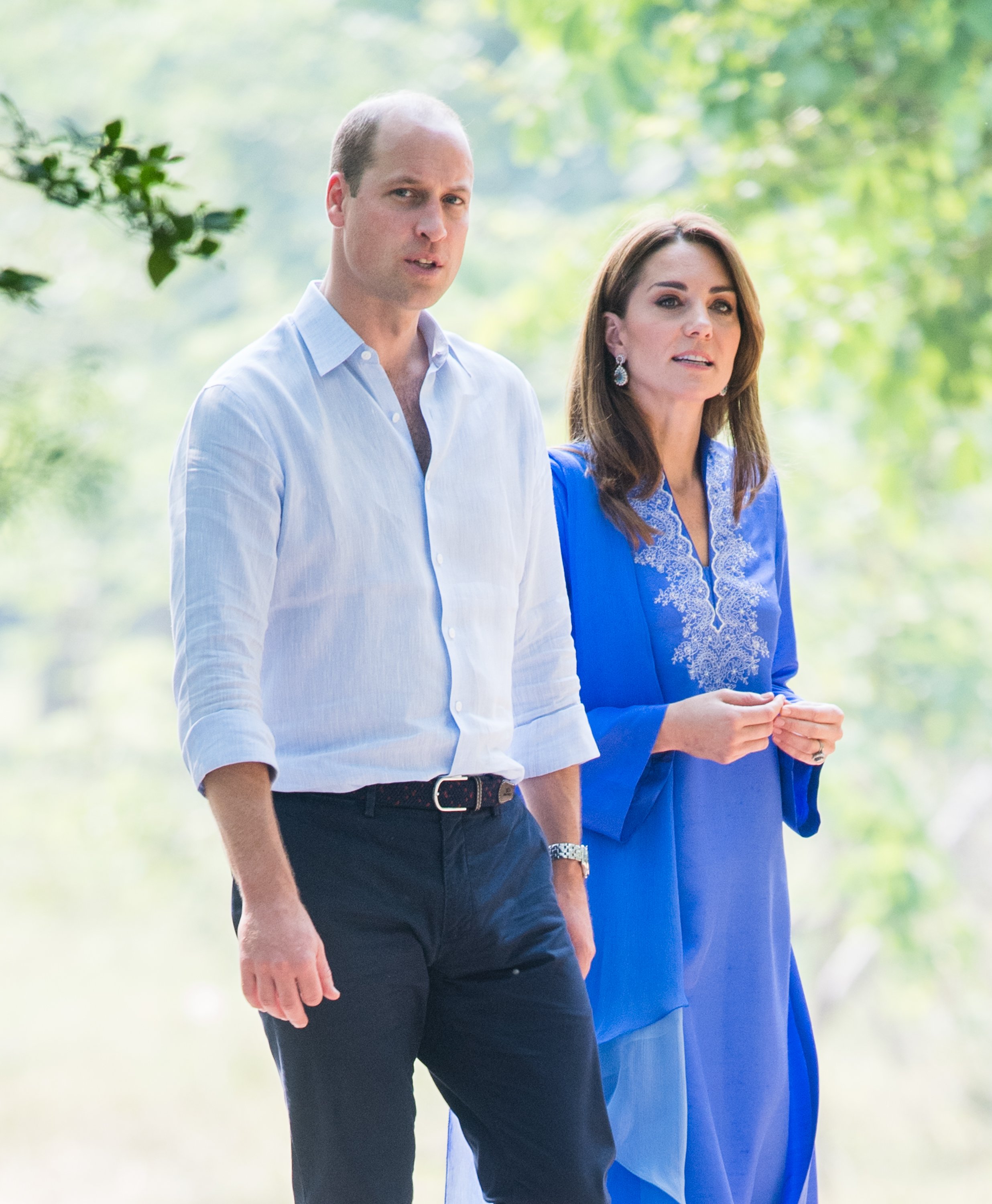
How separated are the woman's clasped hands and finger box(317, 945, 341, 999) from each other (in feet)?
1.96

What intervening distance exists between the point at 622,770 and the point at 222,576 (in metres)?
0.65

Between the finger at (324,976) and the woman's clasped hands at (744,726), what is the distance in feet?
1.96

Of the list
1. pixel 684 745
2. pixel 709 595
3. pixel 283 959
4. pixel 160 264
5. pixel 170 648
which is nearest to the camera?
pixel 160 264

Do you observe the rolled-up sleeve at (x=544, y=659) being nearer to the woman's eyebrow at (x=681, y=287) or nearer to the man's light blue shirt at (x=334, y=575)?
the man's light blue shirt at (x=334, y=575)

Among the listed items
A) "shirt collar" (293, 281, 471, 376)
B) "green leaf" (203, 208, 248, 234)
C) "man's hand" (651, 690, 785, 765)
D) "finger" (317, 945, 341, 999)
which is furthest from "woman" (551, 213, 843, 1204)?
"green leaf" (203, 208, 248, 234)

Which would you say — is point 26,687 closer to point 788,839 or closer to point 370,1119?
point 788,839

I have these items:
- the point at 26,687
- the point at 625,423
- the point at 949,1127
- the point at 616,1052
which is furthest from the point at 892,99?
the point at 26,687

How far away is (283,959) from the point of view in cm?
125

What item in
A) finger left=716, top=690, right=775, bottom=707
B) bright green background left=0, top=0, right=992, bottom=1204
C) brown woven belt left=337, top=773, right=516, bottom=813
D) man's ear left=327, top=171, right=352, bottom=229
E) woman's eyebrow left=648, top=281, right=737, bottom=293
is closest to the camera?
brown woven belt left=337, top=773, right=516, bottom=813

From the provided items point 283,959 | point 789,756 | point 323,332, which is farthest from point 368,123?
point 789,756

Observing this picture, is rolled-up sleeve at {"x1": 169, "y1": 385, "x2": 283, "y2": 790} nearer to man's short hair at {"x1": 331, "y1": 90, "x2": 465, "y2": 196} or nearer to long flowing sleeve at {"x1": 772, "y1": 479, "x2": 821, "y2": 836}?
man's short hair at {"x1": 331, "y1": 90, "x2": 465, "y2": 196}

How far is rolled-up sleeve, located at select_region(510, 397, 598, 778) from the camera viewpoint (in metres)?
1.62

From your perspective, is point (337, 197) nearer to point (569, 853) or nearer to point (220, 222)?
point (220, 222)

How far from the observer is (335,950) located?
1345 mm
